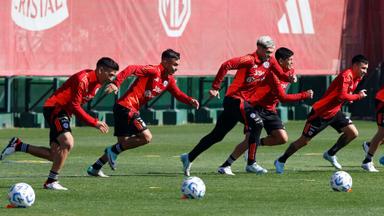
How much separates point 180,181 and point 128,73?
6.98ft

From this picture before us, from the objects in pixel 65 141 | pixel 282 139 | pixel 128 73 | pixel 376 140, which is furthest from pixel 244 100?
pixel 65 141

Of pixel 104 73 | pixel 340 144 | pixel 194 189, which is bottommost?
pixel 340 144

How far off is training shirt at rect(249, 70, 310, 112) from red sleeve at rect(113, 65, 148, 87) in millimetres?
1961

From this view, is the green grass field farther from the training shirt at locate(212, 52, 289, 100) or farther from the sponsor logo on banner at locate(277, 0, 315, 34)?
the sponsor logo on banner at locate(277, 0, 315, 34)

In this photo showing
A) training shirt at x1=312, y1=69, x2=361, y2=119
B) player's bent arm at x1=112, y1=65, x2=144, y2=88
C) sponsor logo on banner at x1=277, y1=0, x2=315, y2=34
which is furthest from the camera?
sponsor logo on banner at x1=277, y1=0, x2=315, y2=34

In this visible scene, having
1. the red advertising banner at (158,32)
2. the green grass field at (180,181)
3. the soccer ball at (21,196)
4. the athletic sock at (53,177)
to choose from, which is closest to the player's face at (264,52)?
the green grass field at (180,181)

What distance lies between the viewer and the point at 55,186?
59.6ft

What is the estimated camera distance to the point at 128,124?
21.3 meters

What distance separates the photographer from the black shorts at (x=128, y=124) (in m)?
21.2

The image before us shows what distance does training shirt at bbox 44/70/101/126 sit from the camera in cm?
1856

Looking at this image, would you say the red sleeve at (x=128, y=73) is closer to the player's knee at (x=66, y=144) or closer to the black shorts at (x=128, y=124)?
the black shorts at (x=128, y=124)

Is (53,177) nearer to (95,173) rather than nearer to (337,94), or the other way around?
(95,173)

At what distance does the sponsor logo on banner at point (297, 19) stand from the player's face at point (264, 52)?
63.0ft

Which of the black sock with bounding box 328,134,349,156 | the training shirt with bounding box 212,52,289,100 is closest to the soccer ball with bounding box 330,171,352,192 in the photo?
the training shirt with bounding box 212,52,289,100
